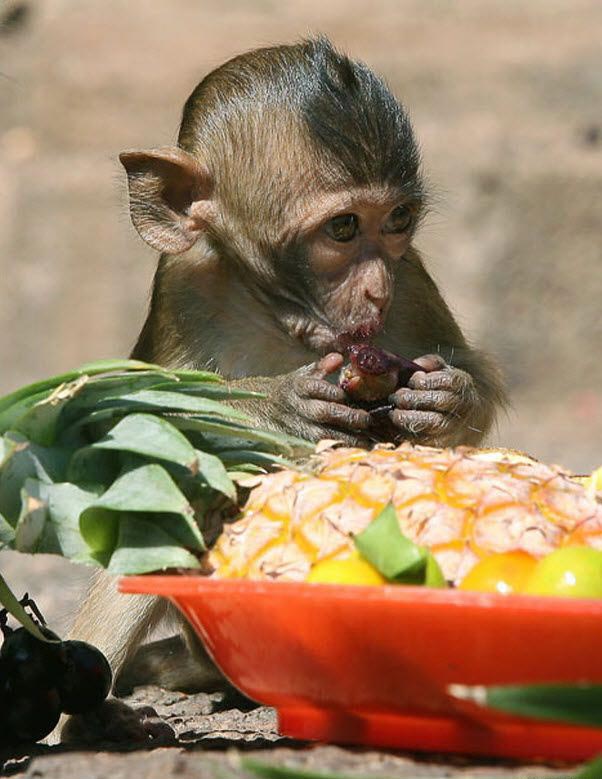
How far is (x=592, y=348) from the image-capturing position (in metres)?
10.1

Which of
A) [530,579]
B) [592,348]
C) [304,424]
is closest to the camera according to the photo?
[530,579]

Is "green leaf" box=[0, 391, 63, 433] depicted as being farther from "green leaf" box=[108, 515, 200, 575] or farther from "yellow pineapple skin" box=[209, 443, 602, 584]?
"yellow pineapple skin" box=[209, 443, 602, 584]

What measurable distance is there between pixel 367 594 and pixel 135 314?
836cm

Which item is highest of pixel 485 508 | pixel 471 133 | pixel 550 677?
pixel 471 133

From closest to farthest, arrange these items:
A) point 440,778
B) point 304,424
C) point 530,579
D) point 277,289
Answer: point 440,778
point 530,579
point 304,424
point 277,289

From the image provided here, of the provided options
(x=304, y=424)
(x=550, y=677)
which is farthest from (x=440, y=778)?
(x=304, y=424)

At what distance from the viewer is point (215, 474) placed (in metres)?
3.14

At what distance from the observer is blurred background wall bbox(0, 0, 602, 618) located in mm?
10102

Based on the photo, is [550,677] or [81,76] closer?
[550,677]

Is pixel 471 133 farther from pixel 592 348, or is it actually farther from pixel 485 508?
→ pixel 485 508

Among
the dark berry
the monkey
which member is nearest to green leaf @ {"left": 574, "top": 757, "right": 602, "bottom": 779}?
the dark berry

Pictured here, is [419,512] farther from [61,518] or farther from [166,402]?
[61,518]

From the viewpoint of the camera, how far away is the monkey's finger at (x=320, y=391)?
4137 mm

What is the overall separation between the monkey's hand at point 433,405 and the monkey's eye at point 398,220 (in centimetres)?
68
